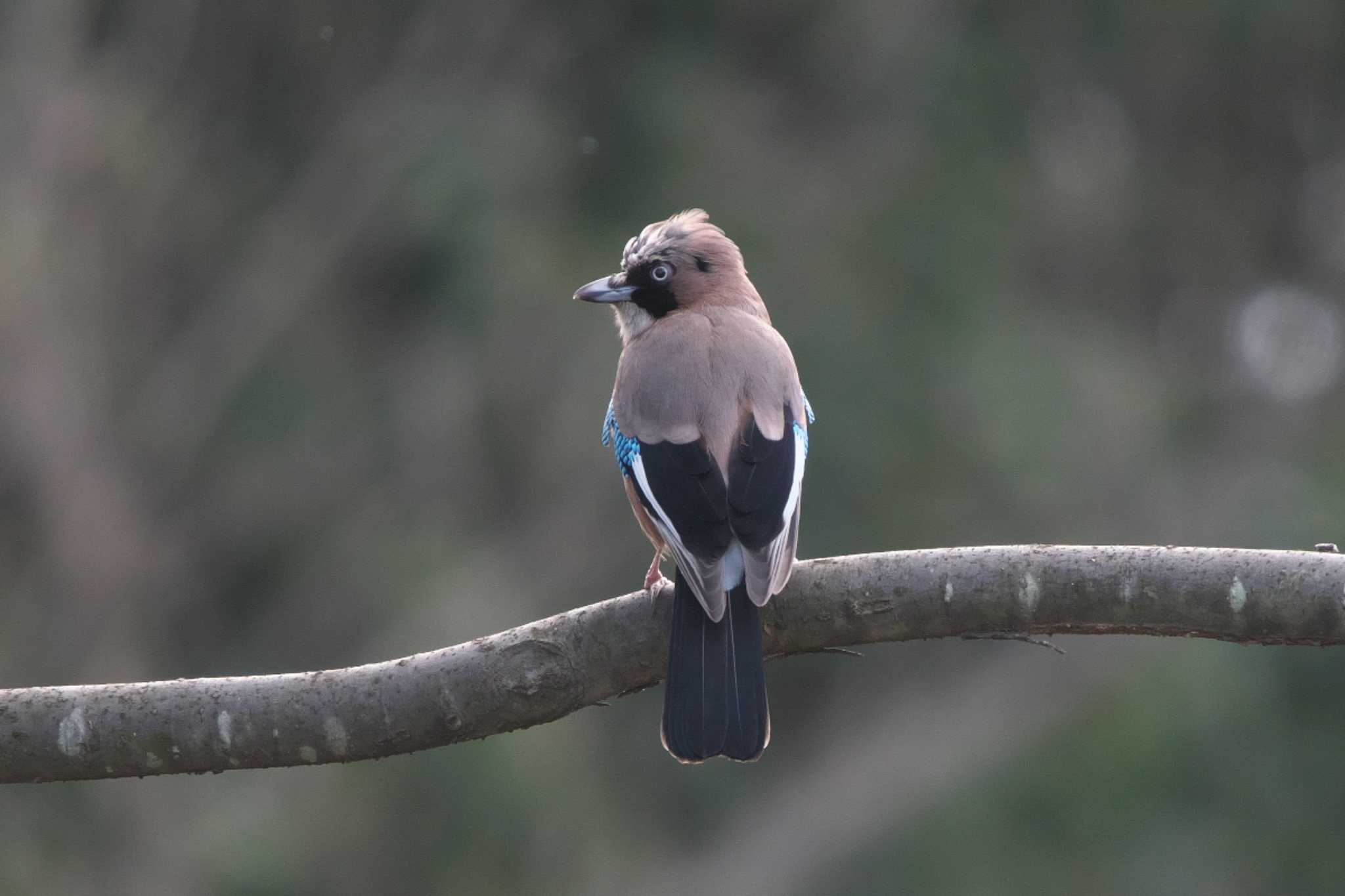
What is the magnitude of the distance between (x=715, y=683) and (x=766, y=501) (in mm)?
543

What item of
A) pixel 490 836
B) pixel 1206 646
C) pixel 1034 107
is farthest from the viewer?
pixel 1034 107

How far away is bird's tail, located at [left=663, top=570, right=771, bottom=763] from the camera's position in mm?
4199

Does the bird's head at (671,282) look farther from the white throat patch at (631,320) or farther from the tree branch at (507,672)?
the tree branch at (507,672)

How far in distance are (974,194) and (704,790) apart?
4583mm

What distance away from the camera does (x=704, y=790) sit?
488 inches

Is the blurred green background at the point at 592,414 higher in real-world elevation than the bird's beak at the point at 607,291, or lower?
lower

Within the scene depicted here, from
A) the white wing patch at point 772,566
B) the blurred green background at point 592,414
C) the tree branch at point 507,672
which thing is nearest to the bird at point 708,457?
the white wing patch at point 772,566

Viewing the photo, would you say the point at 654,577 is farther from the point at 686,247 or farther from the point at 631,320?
the point at 686,247

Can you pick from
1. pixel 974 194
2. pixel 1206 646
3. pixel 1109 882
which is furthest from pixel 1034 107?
pixel 1109 882

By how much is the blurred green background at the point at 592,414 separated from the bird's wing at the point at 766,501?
5.87 m

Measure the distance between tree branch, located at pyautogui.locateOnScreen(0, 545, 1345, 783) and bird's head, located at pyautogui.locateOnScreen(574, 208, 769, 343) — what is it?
1.94m

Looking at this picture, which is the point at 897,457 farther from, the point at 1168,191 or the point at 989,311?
the point at 1168,191

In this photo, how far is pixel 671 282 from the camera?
584 cm

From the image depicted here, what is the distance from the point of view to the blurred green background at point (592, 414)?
10.9 metres
